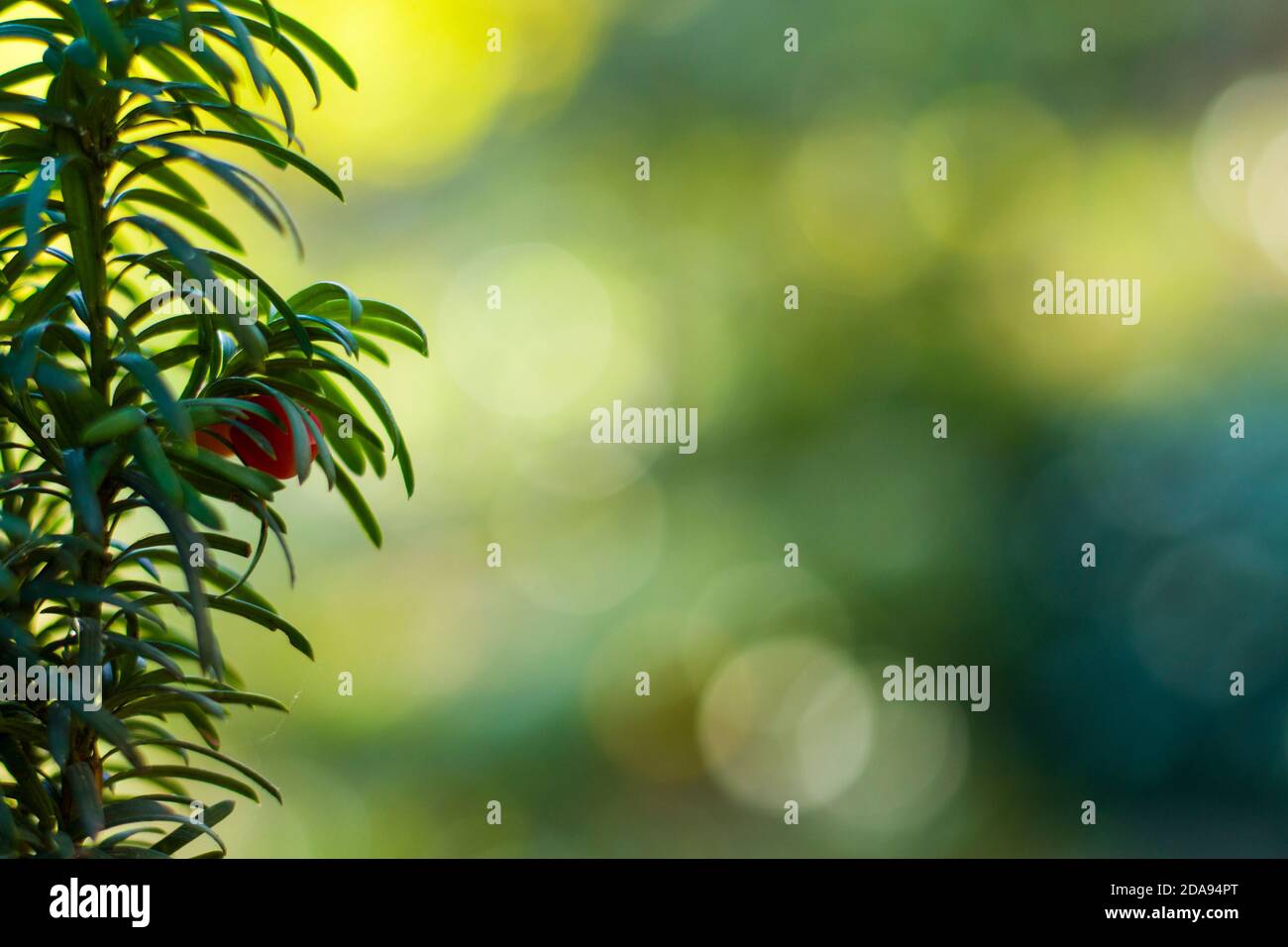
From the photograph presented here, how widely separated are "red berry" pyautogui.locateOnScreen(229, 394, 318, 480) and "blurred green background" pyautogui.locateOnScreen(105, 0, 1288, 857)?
122 centimetres

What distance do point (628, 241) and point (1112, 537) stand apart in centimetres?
120

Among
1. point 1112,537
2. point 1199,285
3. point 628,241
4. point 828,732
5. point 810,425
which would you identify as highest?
point 628,241

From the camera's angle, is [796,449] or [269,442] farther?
[796,449]

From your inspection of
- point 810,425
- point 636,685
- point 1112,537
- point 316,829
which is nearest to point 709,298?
point 810,425

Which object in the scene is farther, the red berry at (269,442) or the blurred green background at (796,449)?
the blurred green background at (796,449)

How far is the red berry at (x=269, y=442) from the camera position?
923mm

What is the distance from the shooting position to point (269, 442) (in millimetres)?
940

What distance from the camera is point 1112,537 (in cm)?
216

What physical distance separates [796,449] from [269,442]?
1442 mm

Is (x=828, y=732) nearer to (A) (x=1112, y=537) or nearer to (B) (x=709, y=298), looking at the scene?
(A) (x=1112, y=537)

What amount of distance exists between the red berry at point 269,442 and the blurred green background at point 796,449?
1218 millimetres

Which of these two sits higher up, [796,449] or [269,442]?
[796,449]

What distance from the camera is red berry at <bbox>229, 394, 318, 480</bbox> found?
36.4 inches
